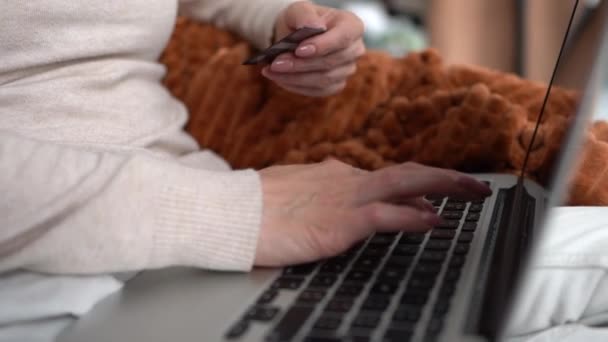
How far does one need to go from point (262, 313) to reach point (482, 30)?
5.83 ft

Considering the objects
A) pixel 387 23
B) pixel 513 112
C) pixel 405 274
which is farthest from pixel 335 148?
pixel 387 23

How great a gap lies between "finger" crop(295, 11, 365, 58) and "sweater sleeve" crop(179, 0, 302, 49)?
0.11m

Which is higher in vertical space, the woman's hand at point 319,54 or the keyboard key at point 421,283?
the woman's hand at point 319,54

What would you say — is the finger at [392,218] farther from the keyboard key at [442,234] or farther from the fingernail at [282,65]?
the fingernail at [282,65]

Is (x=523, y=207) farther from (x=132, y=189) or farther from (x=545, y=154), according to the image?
(x=132, y=189)

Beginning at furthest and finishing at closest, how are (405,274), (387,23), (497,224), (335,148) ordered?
(387,23), (335,148), (497,224), (405,274)

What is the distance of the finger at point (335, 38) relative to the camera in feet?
2.80

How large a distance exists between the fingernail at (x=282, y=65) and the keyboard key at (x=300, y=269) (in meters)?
0.29

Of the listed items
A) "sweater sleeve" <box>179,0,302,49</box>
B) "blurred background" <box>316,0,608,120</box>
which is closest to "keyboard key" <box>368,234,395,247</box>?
"sweater sleeve" <box>179,0,302,49</box>

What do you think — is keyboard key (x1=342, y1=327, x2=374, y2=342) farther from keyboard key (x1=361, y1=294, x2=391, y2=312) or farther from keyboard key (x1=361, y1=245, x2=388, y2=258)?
keyboard key (x1=361, y1=245, x2=388, y2=258)

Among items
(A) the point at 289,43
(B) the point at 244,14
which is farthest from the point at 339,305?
(B) the point at 244,14

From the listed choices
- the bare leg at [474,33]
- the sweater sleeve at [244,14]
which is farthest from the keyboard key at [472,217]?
the bare leg at [474,33]

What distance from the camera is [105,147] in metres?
0.78

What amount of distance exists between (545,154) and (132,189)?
0.37 metres
